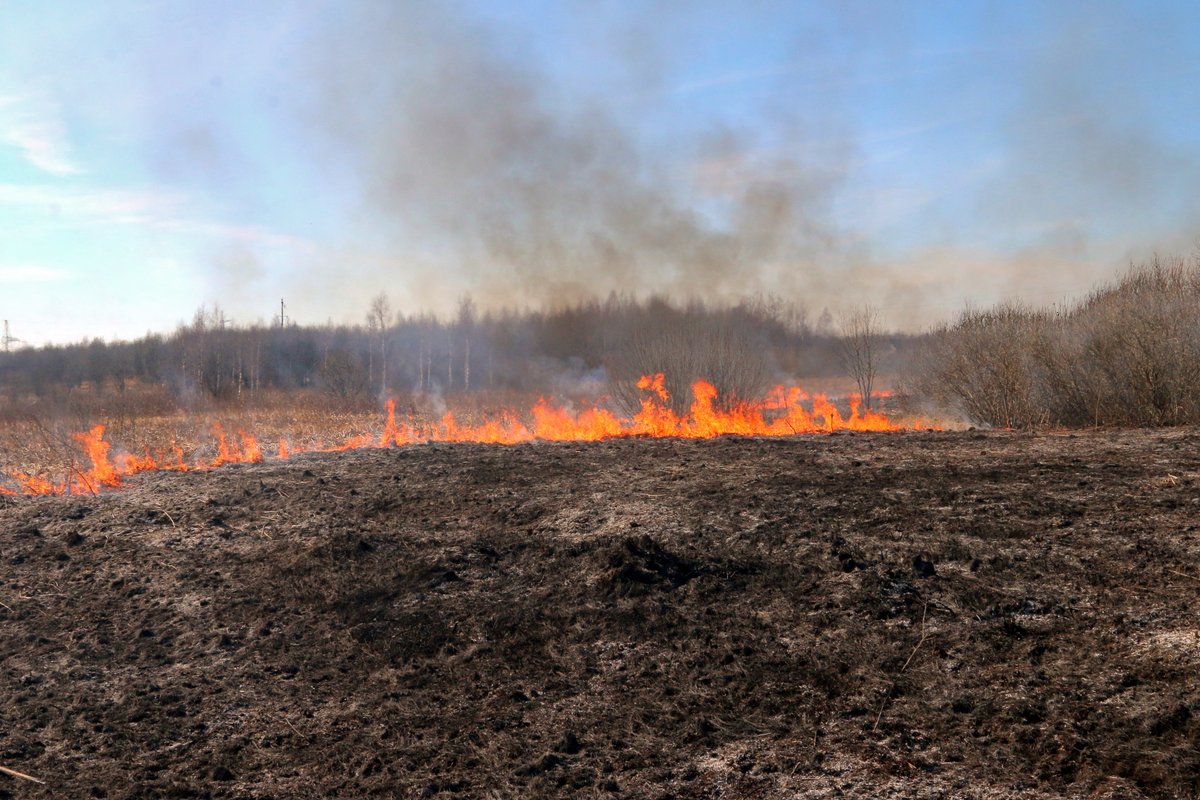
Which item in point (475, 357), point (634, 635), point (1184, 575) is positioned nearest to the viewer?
point (1184, 575)

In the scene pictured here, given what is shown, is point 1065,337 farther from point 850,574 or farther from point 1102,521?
point 850,574

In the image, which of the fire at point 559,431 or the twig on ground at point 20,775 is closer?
the twig on ground at point 20,775

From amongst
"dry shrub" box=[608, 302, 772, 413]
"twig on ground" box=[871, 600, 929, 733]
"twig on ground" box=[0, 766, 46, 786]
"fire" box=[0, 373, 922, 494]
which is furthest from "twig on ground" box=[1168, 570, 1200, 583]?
"dry shrub" box=[608, 302, 772, 413]

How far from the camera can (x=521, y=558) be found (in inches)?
289

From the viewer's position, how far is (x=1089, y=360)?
13.5 metres

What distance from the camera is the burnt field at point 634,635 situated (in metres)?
4.50

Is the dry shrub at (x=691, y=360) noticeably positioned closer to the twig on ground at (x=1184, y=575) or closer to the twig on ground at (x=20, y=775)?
the twig on ground at (x=1184, y=575)

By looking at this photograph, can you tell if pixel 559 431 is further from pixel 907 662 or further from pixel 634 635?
pixel 907 662

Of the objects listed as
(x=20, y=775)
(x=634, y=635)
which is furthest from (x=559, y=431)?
(x=20, y=775)

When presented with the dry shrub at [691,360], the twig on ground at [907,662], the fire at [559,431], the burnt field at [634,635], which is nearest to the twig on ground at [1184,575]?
the burnt field at [634,635]

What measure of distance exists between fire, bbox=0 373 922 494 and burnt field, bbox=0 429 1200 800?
268 cm

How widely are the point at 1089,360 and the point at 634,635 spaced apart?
35.9 ft

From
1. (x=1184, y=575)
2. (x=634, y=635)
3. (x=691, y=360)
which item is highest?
(x=691, y=360)

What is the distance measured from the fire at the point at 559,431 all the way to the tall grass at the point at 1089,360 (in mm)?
1761
